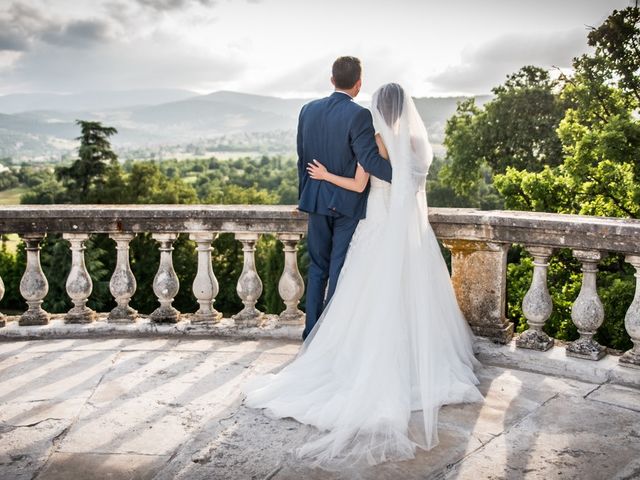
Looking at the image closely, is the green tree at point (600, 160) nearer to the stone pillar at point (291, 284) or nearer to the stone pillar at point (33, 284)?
the stone pillar at point (291, 284)

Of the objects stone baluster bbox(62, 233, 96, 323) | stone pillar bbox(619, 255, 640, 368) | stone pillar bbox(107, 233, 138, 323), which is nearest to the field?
stone baluster bbox(62, 233, 96, 323)

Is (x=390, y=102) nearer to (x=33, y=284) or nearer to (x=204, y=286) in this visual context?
(x=204, y=286)

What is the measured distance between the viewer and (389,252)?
13.1ft

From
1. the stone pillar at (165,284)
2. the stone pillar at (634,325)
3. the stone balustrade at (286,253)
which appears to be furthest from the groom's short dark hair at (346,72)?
the stone pillar at (634,325)

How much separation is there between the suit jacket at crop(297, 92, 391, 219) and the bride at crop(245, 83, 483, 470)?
0.25ft

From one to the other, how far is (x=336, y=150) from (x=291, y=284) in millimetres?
1394

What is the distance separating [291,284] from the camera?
517cm

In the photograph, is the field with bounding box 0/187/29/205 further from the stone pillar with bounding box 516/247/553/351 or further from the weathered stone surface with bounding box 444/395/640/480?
the weathered stone surface with bounding box 444/395/640/480

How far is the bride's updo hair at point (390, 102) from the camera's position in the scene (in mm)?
4004

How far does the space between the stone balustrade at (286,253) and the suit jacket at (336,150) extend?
674mm

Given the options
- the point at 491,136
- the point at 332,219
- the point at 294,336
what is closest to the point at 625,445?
the point at 332,219

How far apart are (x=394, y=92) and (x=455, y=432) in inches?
80.3

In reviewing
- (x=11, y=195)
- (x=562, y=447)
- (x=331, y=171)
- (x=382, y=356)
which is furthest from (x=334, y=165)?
(x=11, y=195)

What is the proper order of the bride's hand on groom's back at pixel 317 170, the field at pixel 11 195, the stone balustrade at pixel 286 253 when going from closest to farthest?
the bride's hand on groom's back at pixel 317 170
the stone balustrade at pixel 286 253
the field at pixel 11 195
